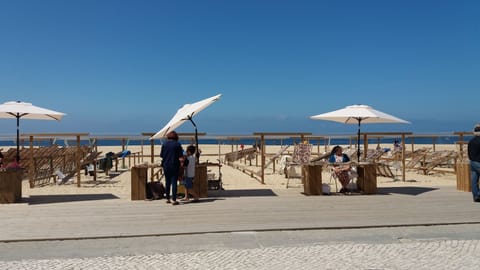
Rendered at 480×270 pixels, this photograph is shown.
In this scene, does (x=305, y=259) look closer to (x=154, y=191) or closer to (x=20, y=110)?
(x=154, y=191)

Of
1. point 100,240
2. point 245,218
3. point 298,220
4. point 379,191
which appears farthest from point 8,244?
point 379,191

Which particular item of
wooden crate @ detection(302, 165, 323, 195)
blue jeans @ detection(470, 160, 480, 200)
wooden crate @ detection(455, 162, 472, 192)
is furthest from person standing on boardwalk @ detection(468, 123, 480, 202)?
wooden crate @ detection(302, 165, 323, 195)

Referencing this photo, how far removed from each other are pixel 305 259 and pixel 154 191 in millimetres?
4028

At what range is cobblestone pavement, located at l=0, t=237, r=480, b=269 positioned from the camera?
3963mm

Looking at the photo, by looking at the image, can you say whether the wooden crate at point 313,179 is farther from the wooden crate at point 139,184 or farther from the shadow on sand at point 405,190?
the wooden crate at point 139,184

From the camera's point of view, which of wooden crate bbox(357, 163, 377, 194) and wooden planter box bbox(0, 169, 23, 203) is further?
wooden crate bbox(357, 163, 377, 194)

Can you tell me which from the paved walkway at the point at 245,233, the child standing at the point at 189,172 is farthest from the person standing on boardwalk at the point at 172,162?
the paved walkway at the point at 245,233

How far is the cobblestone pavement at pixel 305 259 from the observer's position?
13.0ft

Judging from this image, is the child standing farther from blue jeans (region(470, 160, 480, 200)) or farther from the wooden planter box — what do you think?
blue jeans (region(470, 160, 480, 200))

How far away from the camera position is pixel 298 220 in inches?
224

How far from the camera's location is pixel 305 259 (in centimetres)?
415

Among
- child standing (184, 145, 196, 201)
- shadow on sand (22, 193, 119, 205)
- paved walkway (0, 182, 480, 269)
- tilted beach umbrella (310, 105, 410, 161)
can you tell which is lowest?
paved walkway (0, 182, 480, 269)

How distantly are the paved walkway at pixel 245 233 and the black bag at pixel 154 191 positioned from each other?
41 cm

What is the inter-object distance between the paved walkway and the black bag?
0.41m
